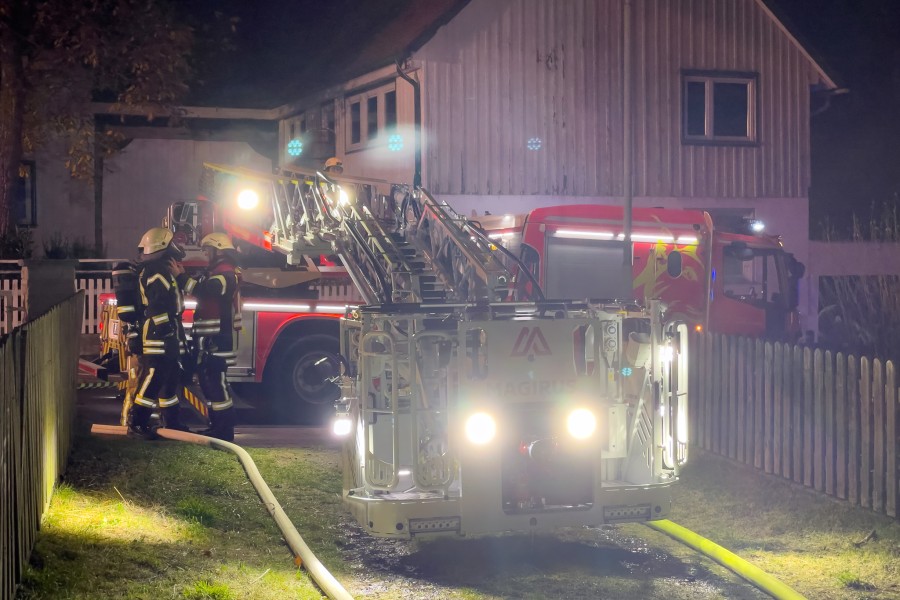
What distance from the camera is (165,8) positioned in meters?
27.7

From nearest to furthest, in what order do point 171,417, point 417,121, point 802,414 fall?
1. point 802,414
2. point 171,417
3. point 417,121

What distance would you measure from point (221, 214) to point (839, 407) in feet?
27.4

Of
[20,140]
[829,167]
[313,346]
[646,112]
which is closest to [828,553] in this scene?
[313,346]

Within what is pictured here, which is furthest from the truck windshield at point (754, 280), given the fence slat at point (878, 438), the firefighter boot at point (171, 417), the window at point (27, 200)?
the window at point (27, 200)

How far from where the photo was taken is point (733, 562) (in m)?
6.84

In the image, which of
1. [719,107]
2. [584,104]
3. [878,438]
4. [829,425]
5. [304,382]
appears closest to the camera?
[878,438]

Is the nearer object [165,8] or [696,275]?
[696,275]

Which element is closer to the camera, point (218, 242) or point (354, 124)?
point (218, 242)

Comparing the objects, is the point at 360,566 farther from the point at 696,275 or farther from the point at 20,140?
the point at 20,140

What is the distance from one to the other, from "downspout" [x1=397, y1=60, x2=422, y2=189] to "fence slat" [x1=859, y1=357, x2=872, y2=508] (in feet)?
45.9

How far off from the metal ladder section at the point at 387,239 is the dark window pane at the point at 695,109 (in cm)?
1271

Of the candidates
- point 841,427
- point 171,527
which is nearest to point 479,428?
point 171,527

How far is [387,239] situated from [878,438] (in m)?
4.34

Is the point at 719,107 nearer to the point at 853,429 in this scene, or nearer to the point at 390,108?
the point at 390,108
